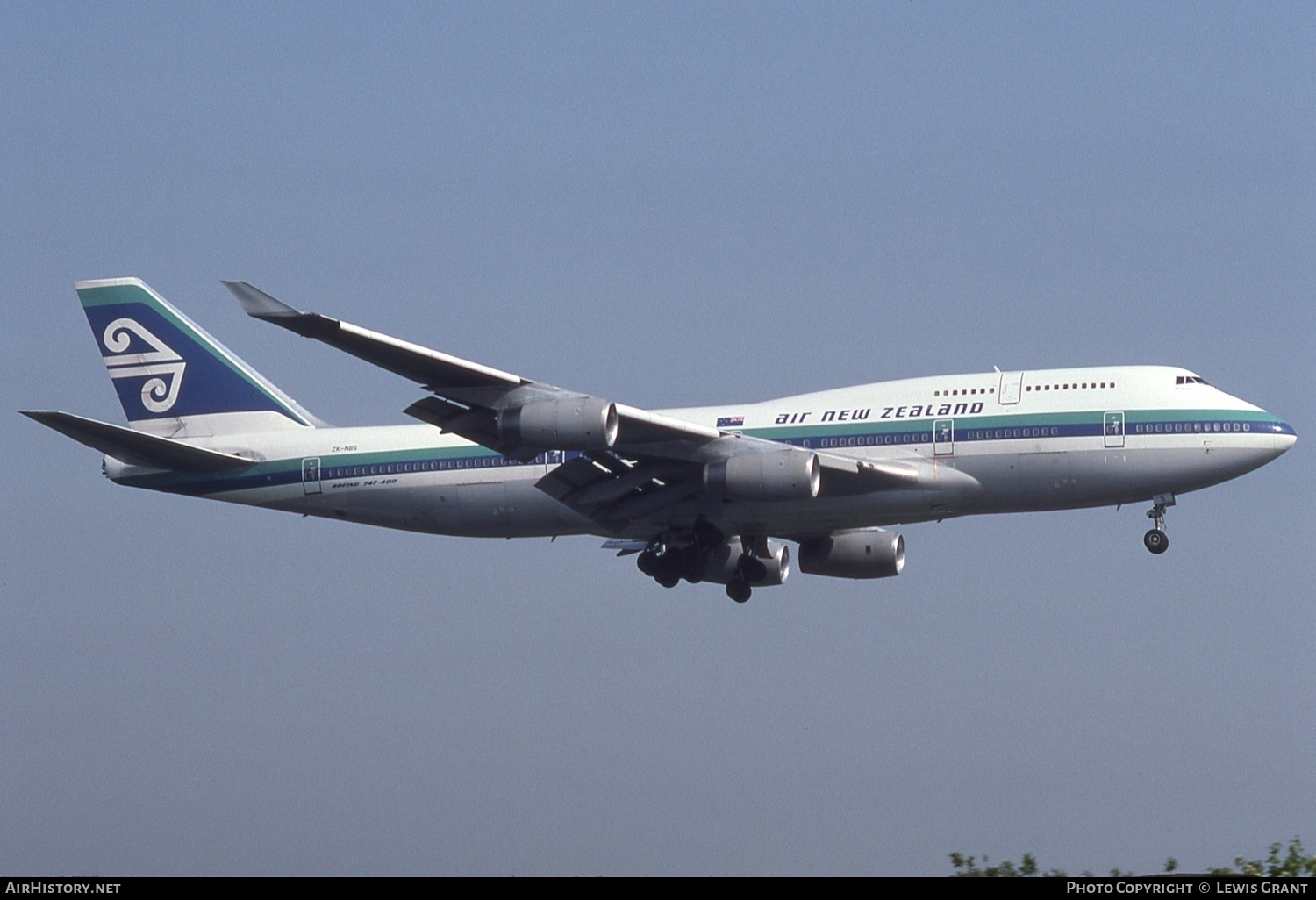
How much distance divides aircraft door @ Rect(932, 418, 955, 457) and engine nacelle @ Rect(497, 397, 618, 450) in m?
8.36

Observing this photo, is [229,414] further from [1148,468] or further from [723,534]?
[1148,468]

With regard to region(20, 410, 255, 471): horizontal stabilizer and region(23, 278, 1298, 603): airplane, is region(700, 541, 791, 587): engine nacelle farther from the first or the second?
region(20, 410, 255, 471): horizontal stabilizer

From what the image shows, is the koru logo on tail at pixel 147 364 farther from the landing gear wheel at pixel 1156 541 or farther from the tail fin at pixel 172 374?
the landing gear wheel at pixel 1156 541

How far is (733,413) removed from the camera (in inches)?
1829

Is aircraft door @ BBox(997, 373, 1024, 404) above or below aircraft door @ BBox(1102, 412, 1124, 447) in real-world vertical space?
above

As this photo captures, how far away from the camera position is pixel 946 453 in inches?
1703

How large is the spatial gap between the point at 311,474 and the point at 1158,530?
23.0m

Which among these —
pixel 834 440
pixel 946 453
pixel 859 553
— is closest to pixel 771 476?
pixel 834 440

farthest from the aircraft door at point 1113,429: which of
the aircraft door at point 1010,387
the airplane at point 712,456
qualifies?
the aircraft door at point 1010,387

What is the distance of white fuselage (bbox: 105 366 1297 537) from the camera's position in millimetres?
42688

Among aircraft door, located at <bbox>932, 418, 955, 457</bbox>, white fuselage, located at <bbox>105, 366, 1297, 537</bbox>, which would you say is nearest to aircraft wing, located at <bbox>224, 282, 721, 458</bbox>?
white fuselage, located at <bbox>105, 366, 1297, 537</bbox>

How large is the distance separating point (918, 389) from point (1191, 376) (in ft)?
22.3

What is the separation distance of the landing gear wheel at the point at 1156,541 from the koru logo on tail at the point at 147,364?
28441 mm
